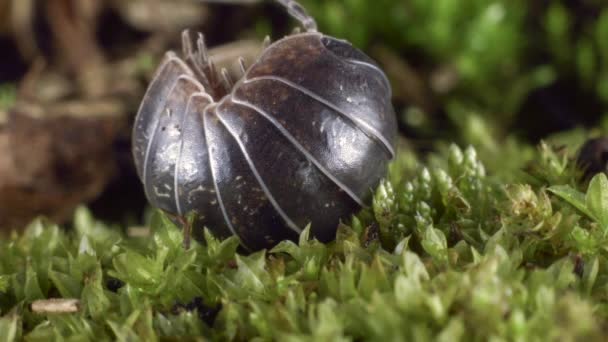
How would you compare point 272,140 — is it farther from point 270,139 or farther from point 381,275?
point 381,275

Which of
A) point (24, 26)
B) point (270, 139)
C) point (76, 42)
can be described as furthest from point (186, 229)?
point (24, 26)

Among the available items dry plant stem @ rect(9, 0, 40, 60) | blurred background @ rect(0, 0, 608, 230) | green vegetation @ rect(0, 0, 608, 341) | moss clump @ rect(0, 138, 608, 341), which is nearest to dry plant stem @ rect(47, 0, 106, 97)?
blurred background @ rect(0, 0, 608, 230)

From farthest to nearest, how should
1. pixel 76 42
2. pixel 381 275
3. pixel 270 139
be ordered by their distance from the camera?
pixel 76 42, pixel 270 139, pixel 381 275

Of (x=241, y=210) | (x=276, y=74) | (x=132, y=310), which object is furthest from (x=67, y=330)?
(x=276, y=74)

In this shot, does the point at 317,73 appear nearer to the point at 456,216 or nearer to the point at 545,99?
the point at 456,216

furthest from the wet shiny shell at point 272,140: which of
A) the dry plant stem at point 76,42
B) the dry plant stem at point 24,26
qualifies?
the dry plant stem at point 24,26

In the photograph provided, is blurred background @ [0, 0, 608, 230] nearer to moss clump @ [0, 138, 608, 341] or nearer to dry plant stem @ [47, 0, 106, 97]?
dry plant stem @ [47, 0, 106, 97]
